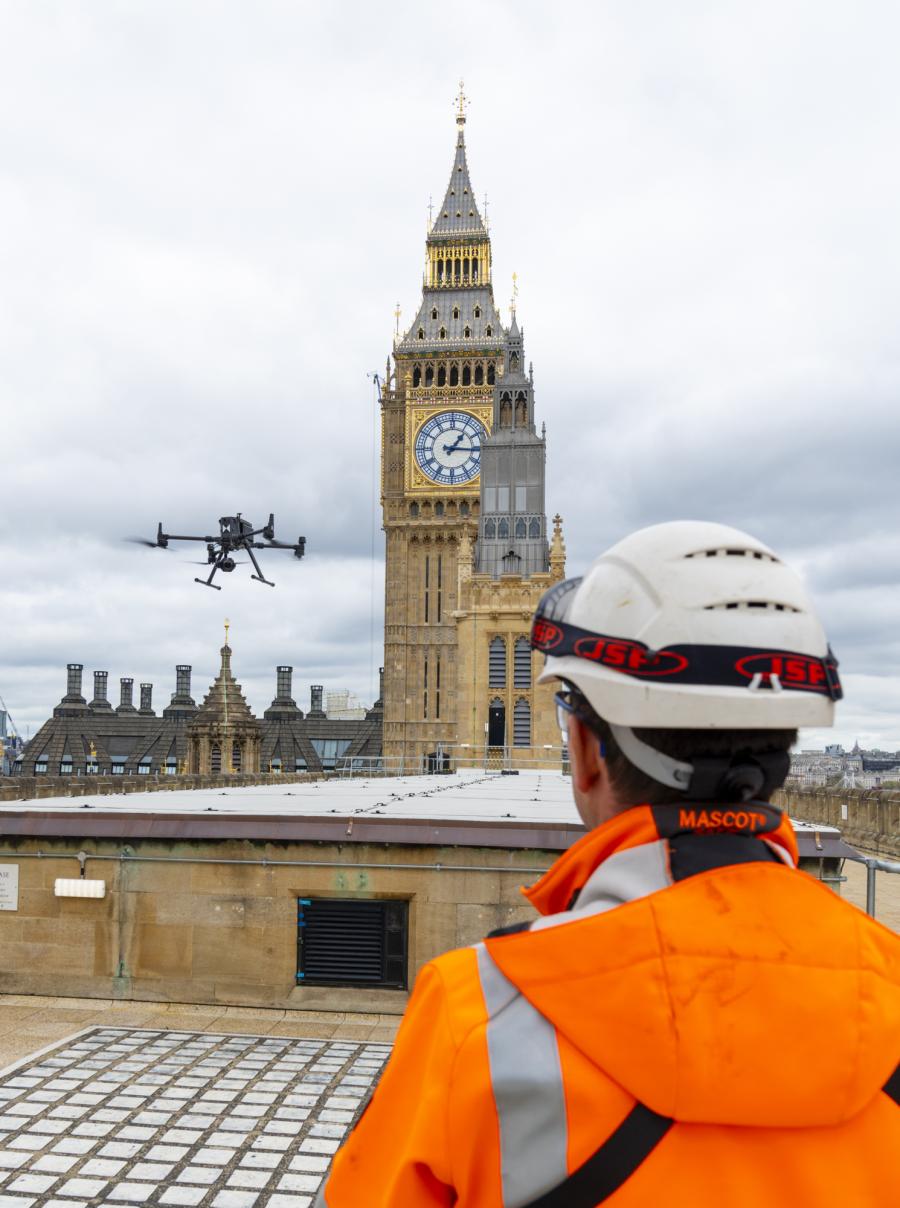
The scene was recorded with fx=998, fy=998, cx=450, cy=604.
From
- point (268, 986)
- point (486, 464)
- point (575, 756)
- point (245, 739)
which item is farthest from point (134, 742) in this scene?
point (575, 756)

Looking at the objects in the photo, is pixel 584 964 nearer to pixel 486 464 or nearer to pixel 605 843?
pixel 605 843

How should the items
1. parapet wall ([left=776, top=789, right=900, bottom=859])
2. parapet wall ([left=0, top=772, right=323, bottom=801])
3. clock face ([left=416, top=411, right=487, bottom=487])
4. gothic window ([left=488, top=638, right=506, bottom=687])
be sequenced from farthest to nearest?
1. clock face ([left=416, top=411, right=487, bottom=487])
2. gothic window ([left=488, top=638, right=506, bottom=687])
3. parapet wall ([left=776, top=789, right=900, bottom=859])
4. parapet wall ([left=0, top=772, right=323, bottom=801])

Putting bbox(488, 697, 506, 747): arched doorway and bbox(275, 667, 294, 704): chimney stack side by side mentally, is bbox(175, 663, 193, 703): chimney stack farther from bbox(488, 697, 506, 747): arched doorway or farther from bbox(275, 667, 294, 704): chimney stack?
bbox(488, 697, 506, 747): arched doorway

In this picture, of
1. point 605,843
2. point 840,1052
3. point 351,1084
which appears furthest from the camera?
point 351,1084

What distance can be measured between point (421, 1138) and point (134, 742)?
98.1m

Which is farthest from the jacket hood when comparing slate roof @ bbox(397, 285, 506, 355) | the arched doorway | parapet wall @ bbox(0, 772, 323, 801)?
slate roof @ bbox(397, 285, 506, 355)

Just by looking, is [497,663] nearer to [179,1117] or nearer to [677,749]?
[179,1117]

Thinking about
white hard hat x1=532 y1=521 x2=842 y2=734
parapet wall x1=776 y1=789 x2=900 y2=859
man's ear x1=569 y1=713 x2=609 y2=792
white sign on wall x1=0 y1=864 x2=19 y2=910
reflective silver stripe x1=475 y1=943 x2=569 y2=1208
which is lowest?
parapet wall x1=776 y1=789 x2=900 y2=859

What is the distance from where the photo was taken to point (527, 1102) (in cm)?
161

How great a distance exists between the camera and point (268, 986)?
32.9ft

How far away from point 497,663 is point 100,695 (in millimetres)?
62624

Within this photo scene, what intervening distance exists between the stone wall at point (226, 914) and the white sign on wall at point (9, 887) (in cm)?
7

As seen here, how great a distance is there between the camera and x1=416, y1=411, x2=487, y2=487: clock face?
285 feet

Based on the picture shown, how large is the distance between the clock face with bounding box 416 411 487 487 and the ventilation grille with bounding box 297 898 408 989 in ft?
255
